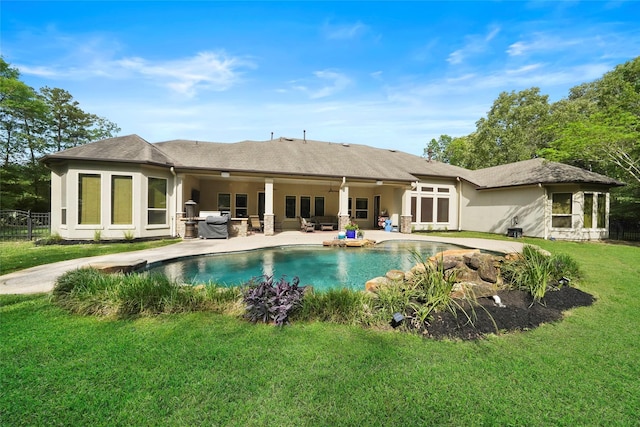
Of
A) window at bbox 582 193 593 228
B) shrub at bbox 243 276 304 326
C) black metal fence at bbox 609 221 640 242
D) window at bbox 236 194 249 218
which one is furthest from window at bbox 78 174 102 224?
black metal fence at bbox 609 221 640 242

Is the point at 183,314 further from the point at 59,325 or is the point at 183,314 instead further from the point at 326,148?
the point at 326,148

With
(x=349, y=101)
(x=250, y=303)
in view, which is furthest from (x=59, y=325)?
(x=349, y=101)

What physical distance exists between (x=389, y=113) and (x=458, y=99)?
3.78 metres

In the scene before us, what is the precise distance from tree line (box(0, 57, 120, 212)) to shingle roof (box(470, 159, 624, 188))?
31.8 metres

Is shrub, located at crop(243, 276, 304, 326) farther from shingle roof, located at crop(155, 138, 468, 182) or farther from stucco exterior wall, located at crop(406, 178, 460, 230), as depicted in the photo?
stucco exterior wall, located at crop(406, 178, 460, 230)

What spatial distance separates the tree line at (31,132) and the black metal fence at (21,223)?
32.2ft

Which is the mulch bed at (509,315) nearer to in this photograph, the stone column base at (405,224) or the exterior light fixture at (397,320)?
the exterior light fixture at (397,320)

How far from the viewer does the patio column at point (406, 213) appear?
1598 cm

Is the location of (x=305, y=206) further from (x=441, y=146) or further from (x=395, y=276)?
(x=441, y=146)

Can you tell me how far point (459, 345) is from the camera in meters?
3.12

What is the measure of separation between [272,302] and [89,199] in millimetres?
11215

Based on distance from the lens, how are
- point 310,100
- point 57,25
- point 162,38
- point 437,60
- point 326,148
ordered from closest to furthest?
1. point 57,25
2. point 162,38
3. point 437,60
4. point 310,100
5. point 326,148

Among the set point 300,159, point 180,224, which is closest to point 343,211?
point 300,159

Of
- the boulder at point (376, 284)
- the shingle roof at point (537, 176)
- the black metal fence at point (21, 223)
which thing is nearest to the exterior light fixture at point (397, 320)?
the boulder at point (376, 284)
